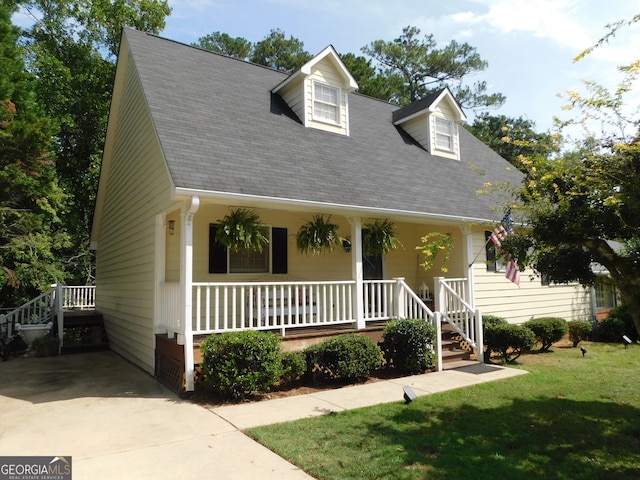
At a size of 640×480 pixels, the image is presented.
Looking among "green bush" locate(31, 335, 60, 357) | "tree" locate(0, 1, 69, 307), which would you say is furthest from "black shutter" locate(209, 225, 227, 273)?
"green bush" locate(31, 335, 60, 357)

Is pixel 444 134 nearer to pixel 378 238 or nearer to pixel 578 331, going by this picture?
pixel 378 238

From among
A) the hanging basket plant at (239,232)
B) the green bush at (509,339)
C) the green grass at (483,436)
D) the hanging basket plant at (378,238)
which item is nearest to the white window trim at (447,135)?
the hanging basket plant at (378,238)

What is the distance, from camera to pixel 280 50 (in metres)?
29.5

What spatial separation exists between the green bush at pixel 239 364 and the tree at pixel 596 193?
4229 mm

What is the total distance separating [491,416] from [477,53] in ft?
98.6

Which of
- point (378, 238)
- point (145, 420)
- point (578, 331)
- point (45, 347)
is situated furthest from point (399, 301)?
point (45, 347)

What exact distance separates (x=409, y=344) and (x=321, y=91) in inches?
280

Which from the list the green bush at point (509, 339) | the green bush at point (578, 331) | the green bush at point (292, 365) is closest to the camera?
the green bush at point (292, 365)

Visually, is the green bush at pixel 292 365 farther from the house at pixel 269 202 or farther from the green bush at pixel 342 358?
the house at pixel 269 202

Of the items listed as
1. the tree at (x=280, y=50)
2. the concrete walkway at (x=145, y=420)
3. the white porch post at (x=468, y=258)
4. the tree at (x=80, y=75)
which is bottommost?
the concrete walkway at (x=145, y=420)

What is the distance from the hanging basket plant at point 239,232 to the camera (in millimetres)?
8109

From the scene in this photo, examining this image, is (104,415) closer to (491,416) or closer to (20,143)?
(491,416)

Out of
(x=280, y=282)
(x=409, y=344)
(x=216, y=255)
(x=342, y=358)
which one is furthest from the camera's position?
(x=216, y=255)

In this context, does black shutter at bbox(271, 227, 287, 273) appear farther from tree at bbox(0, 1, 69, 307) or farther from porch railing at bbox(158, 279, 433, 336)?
tree at bbox(0, 1, 69, 307)
